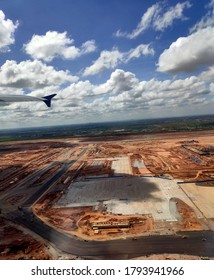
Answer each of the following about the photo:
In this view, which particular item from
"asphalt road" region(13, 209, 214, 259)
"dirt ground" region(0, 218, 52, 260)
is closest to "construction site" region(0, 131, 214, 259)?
"dirt ground" region(0, 218, 52, 260)

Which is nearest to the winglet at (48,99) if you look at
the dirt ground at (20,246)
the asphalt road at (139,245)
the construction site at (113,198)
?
the construction site at (113,198)

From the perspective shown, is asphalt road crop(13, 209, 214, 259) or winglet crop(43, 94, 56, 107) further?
winglet crop(43, 94, 56, 107)

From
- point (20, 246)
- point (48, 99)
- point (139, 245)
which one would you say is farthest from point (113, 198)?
point (48, 99)

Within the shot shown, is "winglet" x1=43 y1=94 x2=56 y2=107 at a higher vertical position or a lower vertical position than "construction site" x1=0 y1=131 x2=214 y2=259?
higher

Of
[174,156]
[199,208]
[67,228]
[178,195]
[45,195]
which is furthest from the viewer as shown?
[174,156]

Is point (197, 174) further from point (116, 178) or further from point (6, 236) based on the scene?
point (6, 236)

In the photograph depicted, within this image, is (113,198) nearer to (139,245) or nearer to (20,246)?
(139,245)

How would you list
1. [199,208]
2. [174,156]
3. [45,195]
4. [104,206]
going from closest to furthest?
1. [199,208]
2. [104,206]
3. [45,195]
4. [174,156]

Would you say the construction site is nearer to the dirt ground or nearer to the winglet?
the dirt ground

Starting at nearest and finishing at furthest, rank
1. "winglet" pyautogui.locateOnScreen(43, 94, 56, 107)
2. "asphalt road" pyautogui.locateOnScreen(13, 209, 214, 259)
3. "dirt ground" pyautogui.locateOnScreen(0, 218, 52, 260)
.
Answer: "asphalt road" pyautogui.locateOnScreen(13, 209, 214, 259)
"dirt ground" pyautogui.locateOnScreen(0, 218, 52, 260)
"winglet" pyautogui.locateOnScreen(43, 94, 56, 107)
